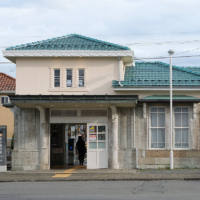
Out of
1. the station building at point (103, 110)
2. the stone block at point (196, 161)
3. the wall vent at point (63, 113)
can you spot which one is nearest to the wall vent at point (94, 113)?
the station building at point (103, 110)

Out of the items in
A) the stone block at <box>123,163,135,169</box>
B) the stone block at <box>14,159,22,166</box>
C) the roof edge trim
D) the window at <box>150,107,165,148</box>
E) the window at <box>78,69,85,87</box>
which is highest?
the roof edge trim

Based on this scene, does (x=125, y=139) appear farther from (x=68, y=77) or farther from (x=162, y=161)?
(x=68, y=77)

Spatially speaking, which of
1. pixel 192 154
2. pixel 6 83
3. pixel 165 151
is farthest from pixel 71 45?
pixel 6 83

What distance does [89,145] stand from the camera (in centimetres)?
2216

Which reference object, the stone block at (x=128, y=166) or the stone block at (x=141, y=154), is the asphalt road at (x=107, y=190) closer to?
the stone block at (x=128, y=166)

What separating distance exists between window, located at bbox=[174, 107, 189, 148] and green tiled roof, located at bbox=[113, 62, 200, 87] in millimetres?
1412

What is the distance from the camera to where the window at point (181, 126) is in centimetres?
2189

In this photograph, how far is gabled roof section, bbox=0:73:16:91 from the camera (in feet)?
152

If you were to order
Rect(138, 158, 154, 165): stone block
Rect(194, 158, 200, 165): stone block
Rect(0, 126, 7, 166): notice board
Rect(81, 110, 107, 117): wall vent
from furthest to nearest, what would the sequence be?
Rect(81, 110, 107, 117): wall vent, Rect(138, 158, 154, 165): stone block, Rect(194, 158, 200, 165): stone block, Rect(0, 126, 7, 166): notice board

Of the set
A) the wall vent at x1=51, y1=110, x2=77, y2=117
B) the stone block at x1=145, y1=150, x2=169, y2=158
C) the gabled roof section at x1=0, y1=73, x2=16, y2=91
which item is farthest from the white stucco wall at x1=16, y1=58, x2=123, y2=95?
the gabled roof section at x1=0, y1=73, x2=16, y2=91

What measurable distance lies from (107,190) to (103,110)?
861 centimetres

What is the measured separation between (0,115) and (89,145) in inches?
1074

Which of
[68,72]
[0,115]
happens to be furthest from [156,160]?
[0,115]

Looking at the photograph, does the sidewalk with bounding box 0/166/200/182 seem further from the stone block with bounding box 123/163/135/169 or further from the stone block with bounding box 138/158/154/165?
the stone block with bounding box 138/158/154/165
